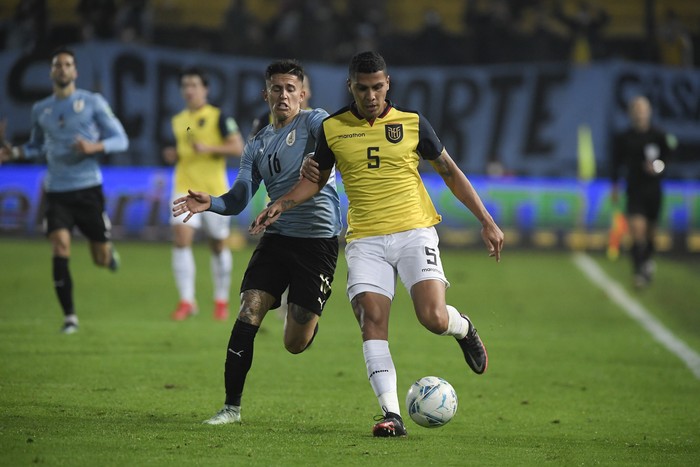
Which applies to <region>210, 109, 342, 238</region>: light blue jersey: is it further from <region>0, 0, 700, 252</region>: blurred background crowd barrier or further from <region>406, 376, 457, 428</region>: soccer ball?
<region>0, 0, 700, 252</region>: blurred background crowd barrier

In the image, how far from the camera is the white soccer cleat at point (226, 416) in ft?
24.0

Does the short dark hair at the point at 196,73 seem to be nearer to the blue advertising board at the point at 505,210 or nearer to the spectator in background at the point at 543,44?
the blue advertising board at the point at 505,210

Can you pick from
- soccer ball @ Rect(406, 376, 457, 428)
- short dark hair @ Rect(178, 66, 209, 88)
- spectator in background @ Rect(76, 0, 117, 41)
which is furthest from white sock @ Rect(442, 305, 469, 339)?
spectator in background @ Rect(76, 0, 117, 41)

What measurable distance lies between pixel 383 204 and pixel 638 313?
7972 mm

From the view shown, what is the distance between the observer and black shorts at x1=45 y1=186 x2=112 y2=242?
457 inches

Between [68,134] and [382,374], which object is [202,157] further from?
[382,374]

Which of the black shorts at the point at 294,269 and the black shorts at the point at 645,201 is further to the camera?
the black shorts at the point at 645,201

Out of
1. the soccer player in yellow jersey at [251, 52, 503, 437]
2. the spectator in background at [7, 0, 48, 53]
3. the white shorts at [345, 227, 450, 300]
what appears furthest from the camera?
the spectator in background at [7, 0, 48, 53]

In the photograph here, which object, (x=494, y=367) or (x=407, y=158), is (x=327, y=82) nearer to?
(x=494, y=367)

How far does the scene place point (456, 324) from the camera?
7637mm

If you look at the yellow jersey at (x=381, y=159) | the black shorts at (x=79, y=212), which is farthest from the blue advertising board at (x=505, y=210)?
the yellow jersey at (x=381, y=159)

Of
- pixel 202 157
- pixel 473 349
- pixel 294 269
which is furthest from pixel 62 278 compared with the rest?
pixel 473 349

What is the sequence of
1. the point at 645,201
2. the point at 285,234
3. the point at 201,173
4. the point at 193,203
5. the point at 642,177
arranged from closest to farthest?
1. the point at 193,203
2. the point at 285,234
3. the point at 201,173
4. the point at 642,177
5. the point at 645,201

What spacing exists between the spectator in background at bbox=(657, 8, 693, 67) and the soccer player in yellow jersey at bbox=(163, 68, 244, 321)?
545 inches
